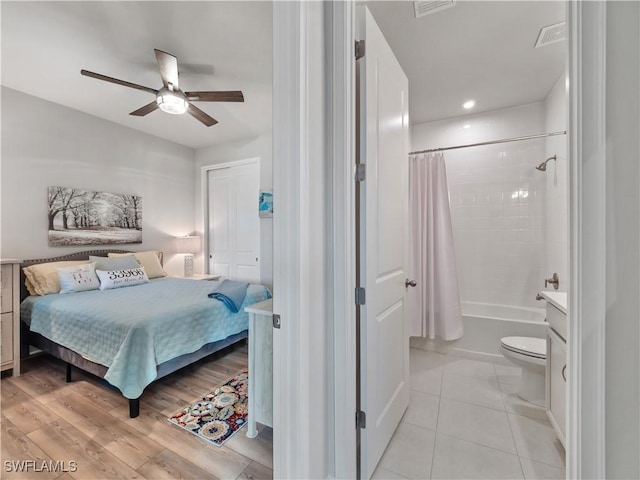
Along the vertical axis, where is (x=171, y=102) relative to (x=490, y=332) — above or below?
above

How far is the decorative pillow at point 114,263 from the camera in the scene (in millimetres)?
3010

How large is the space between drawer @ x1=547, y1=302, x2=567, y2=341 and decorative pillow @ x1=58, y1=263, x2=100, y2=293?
12.7 ft

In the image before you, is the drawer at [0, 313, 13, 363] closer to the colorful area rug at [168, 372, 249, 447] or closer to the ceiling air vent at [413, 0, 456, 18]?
the colorful area rug at [168, 372, 249, 447]

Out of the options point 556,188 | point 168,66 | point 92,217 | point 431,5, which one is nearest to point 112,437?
point 168,66

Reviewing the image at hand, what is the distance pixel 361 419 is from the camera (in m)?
1.27

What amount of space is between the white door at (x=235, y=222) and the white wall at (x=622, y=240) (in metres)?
3.80

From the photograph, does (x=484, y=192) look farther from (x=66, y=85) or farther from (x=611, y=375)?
(x=66, y=85)

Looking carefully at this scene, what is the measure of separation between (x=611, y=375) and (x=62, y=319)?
3148 millimetres

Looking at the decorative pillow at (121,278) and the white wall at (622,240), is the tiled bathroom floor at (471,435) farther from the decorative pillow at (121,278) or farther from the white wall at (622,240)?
the decorative pillow at (121,278)

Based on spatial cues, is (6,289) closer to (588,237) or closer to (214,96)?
(214,96)

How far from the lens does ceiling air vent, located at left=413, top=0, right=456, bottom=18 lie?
1.57 m

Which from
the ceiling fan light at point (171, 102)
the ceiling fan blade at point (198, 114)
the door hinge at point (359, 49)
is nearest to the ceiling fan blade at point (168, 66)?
the ceiling fan light at point (171, 102)

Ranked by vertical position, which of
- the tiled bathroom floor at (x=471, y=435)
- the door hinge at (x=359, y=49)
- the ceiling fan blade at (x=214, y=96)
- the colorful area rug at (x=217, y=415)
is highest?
the ceiling fan blade at (x=214, y=96)

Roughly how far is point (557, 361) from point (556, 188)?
1.83 meters
